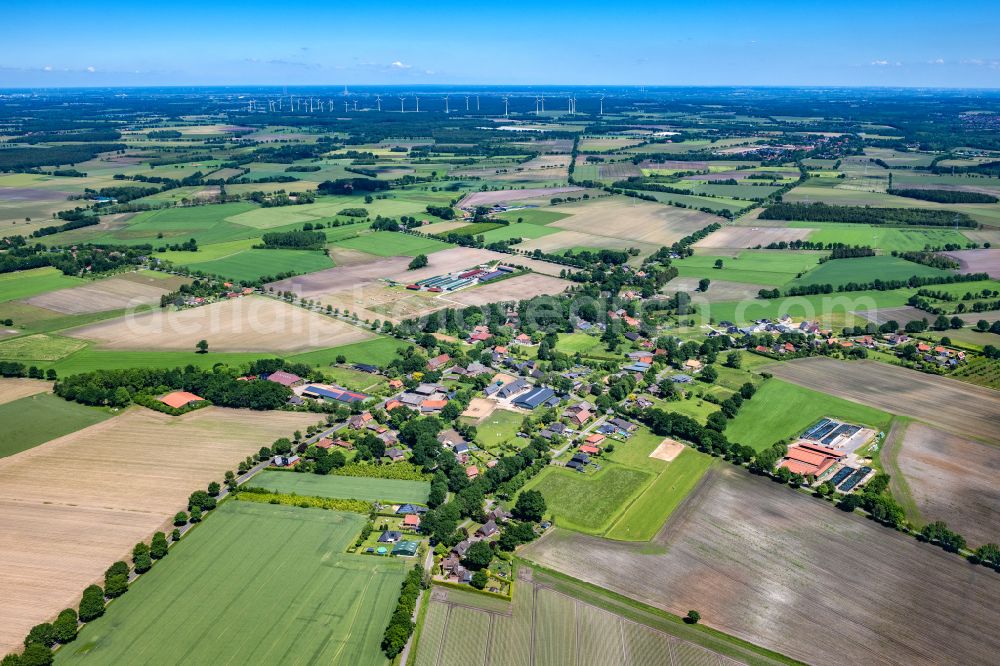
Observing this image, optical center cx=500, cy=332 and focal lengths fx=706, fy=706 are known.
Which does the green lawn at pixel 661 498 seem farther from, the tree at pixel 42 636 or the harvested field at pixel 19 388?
the harvested field at pixel 19 388

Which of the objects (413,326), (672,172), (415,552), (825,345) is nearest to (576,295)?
(413,326)

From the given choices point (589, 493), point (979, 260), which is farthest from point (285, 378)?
point (979, 260)

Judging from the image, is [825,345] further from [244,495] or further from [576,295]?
[244,495]

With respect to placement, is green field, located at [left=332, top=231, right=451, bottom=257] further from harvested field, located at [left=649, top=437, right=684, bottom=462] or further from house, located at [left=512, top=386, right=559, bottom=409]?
harvested field, located at [left=649, top=437, right=684, bottom=462]

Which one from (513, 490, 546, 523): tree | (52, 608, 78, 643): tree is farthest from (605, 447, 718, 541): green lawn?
(52, 608, 78, 643): tree

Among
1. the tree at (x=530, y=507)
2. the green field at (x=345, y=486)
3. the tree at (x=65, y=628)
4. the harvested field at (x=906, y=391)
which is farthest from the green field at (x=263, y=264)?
the harvested field at (x=906, y=391)
